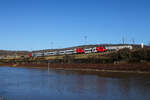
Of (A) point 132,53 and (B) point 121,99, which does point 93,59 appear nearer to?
(A) point 132,53

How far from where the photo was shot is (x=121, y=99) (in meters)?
15.4

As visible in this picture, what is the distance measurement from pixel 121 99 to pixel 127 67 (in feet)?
82.2

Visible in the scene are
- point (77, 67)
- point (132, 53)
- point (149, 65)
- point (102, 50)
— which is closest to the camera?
point (149, 65)

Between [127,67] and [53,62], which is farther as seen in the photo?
[53,62]

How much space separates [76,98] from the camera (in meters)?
15.9

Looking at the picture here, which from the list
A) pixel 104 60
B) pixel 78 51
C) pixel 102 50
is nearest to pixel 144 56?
pixel 104 60

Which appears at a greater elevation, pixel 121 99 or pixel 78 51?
pixel 78 51

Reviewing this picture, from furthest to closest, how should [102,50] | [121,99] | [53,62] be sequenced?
[102,50]
[53,62]
[121,99]

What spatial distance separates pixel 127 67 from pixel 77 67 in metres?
14.9

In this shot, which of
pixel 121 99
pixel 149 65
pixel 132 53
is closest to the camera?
pixel 121 99

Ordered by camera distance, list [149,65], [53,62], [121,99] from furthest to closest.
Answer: [53,62] → [149,65] → [121,99]

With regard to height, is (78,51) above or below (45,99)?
above

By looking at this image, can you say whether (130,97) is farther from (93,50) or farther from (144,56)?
(93,50)

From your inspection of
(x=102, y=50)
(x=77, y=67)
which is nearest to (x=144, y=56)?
(x=77, y=67)
